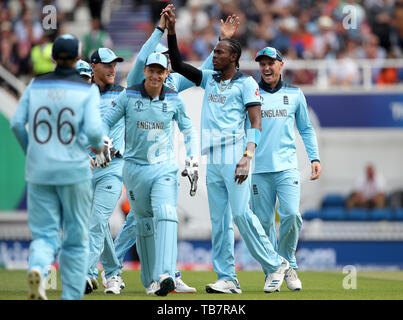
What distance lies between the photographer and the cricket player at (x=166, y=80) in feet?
30.7

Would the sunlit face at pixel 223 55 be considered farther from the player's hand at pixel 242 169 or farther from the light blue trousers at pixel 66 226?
the light blue trousers at pixel 66 226

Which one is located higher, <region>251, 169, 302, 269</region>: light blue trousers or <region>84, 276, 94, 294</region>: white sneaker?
<region>251, 169, 302, 269</region>: light blue trousers

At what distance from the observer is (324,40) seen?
2186cm

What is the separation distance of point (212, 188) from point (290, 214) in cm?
119

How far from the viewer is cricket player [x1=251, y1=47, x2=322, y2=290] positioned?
33.8 ft

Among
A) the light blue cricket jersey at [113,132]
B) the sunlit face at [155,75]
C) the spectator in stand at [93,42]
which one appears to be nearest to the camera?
the sunlit face at [155,75]

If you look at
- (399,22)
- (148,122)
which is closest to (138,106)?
(148,122)

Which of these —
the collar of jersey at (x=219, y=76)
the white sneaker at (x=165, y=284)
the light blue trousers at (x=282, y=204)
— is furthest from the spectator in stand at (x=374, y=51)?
the white sneaker at (x=165, y=284)

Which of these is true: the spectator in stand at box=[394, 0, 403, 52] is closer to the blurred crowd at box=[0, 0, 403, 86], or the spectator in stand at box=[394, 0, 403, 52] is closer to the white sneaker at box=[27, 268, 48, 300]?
the blurred crowd at box=[0, 0, 403, 86]

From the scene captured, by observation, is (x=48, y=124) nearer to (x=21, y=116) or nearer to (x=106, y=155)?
(x=21, y=116)

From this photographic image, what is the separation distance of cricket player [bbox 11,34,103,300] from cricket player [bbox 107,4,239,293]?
177 cm

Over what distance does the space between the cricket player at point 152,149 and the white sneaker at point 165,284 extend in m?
0.21

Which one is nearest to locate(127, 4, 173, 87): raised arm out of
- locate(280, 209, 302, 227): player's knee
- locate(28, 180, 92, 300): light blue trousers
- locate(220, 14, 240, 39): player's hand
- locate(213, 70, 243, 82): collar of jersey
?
locate(213, 70, 243, 82): collar of jersey
